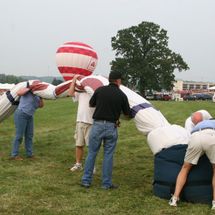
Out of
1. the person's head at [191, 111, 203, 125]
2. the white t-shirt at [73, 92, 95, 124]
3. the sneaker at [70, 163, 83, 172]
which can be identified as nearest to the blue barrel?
the person's head at [191, 111, 203, 125]

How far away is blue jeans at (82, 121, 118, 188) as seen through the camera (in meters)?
6.93

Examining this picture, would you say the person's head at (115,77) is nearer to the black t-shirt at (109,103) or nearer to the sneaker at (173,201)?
the black t-shirt at (109,103)

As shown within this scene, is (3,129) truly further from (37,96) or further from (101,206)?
(101,206)

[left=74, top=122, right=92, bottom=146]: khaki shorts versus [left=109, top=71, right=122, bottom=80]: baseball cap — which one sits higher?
[left=109, top=71, right=122, bottom=80]: baseball cap

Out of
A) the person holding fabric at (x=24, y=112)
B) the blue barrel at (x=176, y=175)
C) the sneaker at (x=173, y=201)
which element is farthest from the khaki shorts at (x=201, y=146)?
the person holding fabric at (x=24, y=112)

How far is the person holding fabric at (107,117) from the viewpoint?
22.6 ft

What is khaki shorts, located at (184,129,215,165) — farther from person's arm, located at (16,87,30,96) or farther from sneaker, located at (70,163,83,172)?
person's arm, located at (16,87,30,96)

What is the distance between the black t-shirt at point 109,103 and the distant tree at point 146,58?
58108mm

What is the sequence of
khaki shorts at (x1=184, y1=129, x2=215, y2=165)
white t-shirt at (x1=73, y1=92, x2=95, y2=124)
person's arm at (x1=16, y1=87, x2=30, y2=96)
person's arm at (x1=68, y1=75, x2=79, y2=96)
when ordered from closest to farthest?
khaki shorts at (x1=184, y1=129, x2=215, y2=165) < white t-shirt at (x1=73, y1=92, x2=95, y2=124) < person's arm at (x1=68, y1=75, x2=79, y2=96) < person's arm at (x1=16, y1=87, x2=30, y2=96)

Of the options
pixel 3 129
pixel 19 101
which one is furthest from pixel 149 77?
pixel 19 101

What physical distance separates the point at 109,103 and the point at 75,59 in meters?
1.71

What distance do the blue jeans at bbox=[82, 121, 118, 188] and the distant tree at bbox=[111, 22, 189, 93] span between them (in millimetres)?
58084

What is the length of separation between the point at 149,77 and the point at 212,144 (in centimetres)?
6007

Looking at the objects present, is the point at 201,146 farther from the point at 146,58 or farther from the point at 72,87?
the point at 146,58
